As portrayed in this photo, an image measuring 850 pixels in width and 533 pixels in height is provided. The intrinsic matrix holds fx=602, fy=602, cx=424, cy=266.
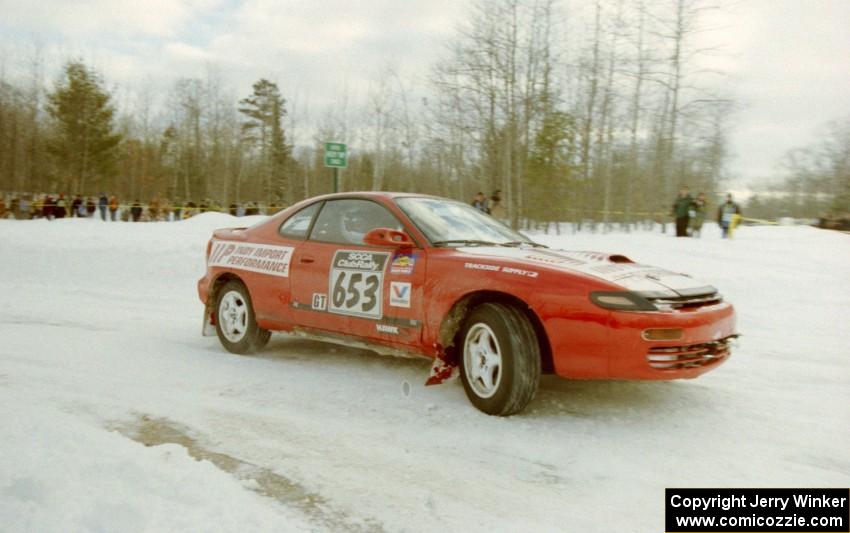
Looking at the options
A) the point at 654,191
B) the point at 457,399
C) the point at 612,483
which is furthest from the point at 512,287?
the point at 654,191

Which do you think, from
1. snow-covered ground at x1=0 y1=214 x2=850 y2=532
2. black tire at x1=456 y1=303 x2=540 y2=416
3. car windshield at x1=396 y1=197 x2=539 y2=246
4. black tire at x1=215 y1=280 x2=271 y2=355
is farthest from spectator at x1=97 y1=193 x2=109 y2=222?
black tire at x1=456 y1=303 x2=540 y2=416

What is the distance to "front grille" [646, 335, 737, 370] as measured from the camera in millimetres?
3539

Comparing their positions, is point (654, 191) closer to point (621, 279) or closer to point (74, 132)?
point (621, 279)

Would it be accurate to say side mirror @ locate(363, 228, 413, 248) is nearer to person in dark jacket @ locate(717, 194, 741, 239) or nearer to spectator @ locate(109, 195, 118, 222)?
person in dark jacket @ locate(717, 194, 741, 239)

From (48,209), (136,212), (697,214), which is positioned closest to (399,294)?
(697,214)

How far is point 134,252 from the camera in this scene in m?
13.9

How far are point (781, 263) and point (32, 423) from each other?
13.9 m

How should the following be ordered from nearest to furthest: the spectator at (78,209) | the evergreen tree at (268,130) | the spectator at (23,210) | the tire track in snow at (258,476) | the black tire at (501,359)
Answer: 1. the tire track in snow at (258,476)
2. the black tire at (501,359)
3. the spectator at (23,210)
4. the spectator at (78,209)
5. the evergreen tree at (268,130)

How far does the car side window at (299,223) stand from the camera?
5410 millimetres

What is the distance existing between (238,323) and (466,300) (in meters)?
2.68

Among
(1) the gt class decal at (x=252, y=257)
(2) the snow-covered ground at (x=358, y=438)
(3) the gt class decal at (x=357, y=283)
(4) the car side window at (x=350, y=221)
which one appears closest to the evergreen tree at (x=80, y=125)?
(2) the snow-covered ground at (x=358, y=438)

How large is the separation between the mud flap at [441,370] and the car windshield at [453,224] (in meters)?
0.85

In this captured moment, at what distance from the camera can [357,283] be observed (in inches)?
186

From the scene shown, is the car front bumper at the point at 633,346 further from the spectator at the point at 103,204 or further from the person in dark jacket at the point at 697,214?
the spectator at the point at 103,204
